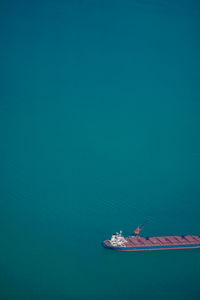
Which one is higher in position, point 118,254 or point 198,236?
point 198,236

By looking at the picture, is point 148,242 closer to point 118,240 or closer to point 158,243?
point 158,243

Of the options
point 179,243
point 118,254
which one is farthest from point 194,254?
point 118,254

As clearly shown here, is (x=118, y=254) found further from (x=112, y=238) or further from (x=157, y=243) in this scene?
(x=157, y=243)

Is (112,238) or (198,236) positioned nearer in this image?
(112,238)

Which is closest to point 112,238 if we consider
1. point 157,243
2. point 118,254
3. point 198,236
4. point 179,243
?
point 118,254

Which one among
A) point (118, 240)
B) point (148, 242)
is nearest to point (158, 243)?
point (148, 242)
